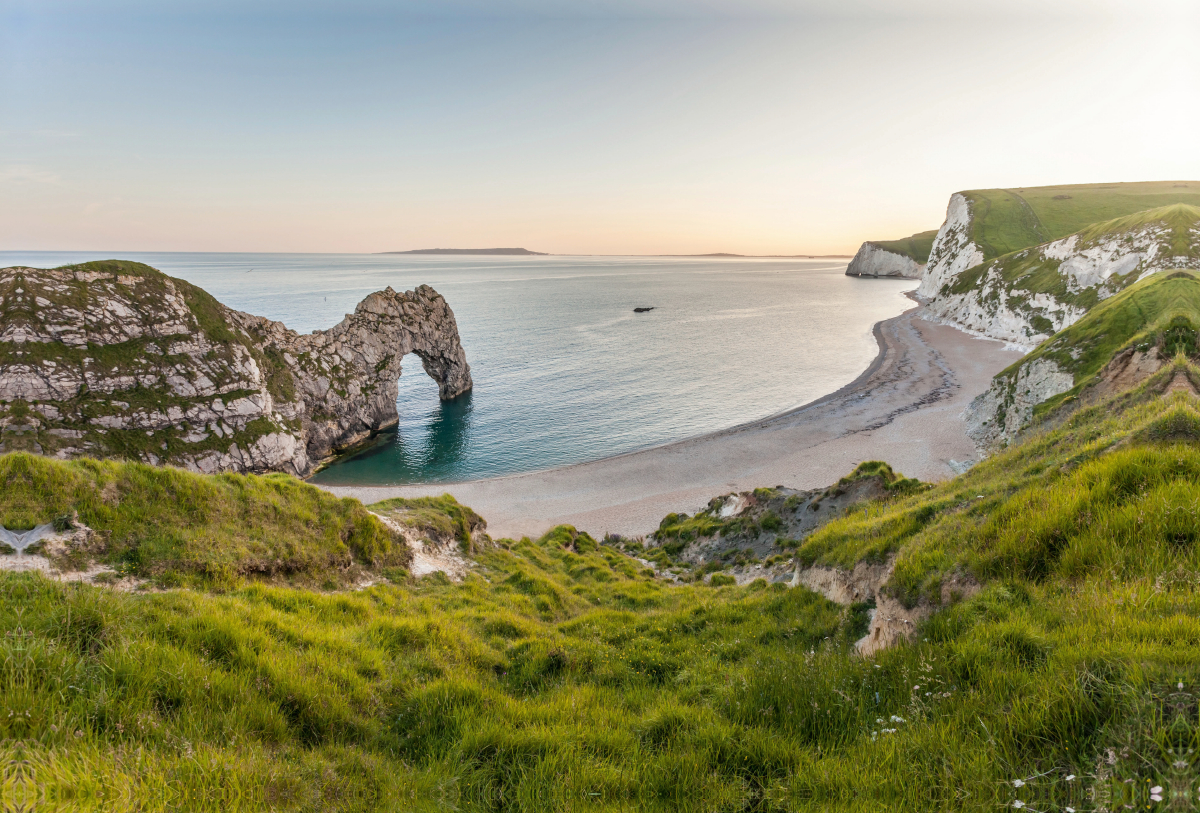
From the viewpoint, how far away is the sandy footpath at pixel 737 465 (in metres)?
35.0

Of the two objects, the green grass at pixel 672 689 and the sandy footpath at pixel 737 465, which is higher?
the green grass at pixel 672 689

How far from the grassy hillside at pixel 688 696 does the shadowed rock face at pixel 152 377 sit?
113 ft

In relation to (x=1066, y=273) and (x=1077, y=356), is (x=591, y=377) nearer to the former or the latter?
(x=1077, y=356)

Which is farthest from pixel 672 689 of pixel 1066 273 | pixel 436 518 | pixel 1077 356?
pixel 1066 273

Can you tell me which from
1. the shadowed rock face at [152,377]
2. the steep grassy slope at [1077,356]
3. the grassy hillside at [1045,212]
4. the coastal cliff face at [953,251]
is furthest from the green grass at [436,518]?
the grassy hillside at [1045,212]

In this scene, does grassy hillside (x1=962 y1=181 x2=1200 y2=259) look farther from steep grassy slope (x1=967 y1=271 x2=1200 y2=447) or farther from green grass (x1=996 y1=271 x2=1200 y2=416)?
steep grassy slope (x1=967 y1=271 x2=1200 y2=447)

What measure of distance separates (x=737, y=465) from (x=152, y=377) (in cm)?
4523

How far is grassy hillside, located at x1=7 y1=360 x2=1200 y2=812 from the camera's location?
3201 mm

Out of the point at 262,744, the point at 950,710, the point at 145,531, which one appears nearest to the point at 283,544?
the point at 145,531

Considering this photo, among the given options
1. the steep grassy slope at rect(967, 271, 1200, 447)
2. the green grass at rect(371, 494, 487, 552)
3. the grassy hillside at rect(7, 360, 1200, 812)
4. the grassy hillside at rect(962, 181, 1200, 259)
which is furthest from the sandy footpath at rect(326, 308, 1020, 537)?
the grassy hillside at rect(962, 181, 1200, 259)

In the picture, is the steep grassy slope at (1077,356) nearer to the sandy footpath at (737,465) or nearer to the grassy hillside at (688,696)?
the sandy footpath at (737,465)

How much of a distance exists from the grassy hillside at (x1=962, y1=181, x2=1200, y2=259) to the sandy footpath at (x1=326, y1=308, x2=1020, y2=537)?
2876 inches

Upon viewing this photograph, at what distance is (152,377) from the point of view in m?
34.0

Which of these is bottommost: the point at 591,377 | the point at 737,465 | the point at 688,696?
the point at 737,465
